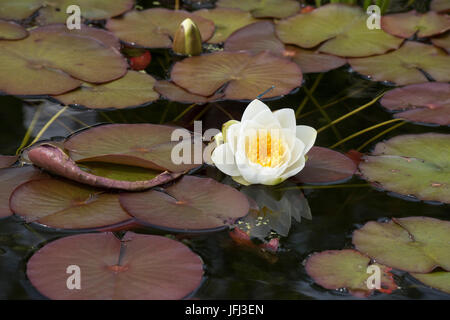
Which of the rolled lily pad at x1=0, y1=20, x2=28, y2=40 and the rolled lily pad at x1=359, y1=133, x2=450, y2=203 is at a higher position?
the rolled lily pad at x1=0, y1=20, x2=28, y2=40

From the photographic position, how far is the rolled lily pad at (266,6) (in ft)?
11.1

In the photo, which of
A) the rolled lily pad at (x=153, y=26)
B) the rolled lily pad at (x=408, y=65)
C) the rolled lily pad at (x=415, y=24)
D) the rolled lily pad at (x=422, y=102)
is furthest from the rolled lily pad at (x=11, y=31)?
the rolled lily pad at (x=415, y=24)

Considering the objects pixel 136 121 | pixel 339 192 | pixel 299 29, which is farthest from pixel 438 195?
pixel 299 29

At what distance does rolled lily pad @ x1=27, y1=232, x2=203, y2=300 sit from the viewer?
160cm

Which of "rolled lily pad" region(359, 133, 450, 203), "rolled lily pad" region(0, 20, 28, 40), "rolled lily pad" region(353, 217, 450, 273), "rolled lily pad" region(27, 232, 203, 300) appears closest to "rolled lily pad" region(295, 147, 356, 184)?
"rolled lily pad" region(359, 133, 450, 203)

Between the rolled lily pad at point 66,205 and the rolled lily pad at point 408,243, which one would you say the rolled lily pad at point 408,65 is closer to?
the rolled lily pad at point 408,243

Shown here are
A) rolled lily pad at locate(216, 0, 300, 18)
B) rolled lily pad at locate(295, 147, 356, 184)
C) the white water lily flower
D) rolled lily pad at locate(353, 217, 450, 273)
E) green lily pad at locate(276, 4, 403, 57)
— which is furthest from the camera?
rolled lily pad at locate(216, 0, 300, 18)

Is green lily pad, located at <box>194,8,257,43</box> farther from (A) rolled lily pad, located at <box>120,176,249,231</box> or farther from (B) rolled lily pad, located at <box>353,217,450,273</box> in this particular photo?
(B) rolled lily pad, located at <box>353,217,450,273</box>

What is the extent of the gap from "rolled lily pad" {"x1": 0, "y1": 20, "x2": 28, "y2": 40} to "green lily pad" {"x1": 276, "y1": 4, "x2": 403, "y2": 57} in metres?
1.30

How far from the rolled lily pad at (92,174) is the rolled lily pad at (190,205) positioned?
0.03 metres

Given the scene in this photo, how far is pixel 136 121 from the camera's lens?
7.97 feet

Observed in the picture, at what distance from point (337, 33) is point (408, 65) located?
42 centimetres

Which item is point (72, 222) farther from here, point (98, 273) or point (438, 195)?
point (438, 195)

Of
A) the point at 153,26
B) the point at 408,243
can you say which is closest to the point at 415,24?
the point at 153,26
